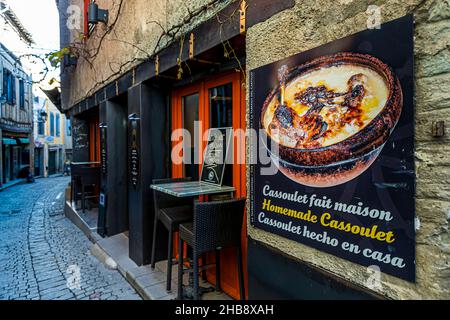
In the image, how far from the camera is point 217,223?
267 centimetres

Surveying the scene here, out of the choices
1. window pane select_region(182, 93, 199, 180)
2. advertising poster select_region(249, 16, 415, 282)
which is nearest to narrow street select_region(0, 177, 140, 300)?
window pane select_region(182, 93, 199, 180)

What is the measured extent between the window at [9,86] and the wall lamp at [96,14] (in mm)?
13475

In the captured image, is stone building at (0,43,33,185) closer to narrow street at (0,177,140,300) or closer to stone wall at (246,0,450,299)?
narrow street at (0,177,140,300)

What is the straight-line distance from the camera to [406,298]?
1.36m

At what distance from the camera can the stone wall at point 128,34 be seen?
Answer: 320 cm

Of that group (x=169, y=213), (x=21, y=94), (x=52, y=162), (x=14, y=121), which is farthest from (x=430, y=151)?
(x=52, y=162)

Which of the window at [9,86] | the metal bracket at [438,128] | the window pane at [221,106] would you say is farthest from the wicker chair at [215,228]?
the window at [9,86]

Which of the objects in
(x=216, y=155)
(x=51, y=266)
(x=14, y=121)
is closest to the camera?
(x=216, y=155)

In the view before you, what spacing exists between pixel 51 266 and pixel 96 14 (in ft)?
14.6

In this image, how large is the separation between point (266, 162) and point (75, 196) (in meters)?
7.33

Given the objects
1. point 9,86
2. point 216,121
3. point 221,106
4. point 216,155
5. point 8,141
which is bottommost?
point 216,155

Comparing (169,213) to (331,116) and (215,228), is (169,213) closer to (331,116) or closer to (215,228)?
(215,228)
